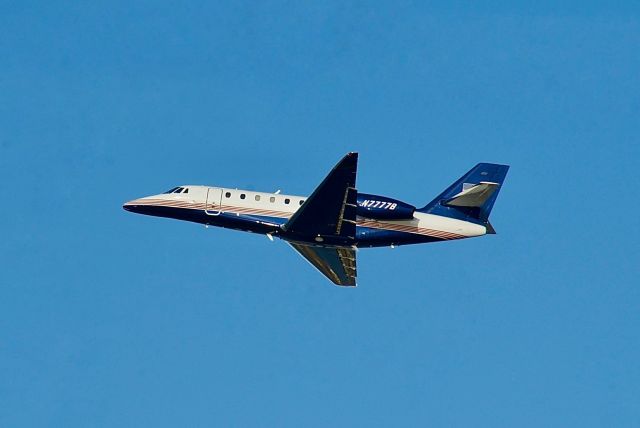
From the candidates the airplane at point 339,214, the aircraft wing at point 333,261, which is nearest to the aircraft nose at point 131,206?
the airplane at point 339,214

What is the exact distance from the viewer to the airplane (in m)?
46.9

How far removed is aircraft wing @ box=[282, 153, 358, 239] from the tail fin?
4792 mm

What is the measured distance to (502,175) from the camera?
5038 cm

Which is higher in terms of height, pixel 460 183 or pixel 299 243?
pixel 460 183

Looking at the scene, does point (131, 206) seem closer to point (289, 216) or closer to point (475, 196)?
point (289, 216)

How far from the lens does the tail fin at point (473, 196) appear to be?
48781 mm

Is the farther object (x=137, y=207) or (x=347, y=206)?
(x=137, y=207)

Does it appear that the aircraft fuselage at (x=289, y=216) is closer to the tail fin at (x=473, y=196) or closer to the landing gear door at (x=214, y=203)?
the landing gear door at (x=214, y=203)

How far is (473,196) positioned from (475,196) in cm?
9

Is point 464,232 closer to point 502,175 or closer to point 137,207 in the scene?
point 502,175

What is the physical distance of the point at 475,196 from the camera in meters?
48.8

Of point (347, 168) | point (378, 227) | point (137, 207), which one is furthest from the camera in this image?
point (137, 207)

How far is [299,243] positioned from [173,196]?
21.3 feet

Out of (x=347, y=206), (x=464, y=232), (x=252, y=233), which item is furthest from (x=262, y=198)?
(x=464, y=232)
